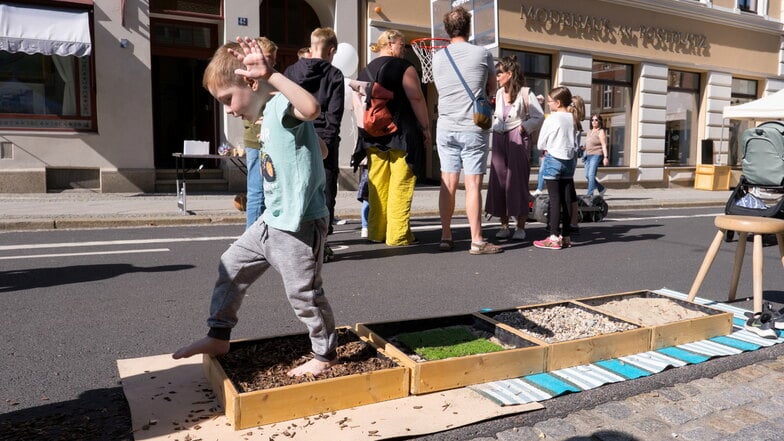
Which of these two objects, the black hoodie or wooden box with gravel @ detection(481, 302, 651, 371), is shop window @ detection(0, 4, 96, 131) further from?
wooden box with gravel @ detection(481, 302, 651, 371)

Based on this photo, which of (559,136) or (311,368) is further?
(559,136)

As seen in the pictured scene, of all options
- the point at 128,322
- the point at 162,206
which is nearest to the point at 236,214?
the point at 162,206

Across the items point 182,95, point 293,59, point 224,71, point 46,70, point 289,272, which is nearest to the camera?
point 224,71

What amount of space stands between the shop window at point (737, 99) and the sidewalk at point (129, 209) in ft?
35.2

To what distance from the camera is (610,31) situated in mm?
20141

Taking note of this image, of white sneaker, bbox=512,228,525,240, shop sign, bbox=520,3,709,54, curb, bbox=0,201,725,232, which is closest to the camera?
white sneaker, bbox=512,228,525,240

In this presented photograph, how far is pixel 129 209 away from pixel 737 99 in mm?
21770

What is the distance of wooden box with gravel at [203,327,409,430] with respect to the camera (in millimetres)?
2854

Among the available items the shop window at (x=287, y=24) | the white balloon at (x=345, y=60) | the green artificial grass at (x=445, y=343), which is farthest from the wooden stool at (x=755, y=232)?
the shop window at (x=287, y=24)

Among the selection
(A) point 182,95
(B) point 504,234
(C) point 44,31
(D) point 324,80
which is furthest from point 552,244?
(A) point 182,95

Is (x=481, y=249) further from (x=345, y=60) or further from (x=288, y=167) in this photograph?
(x=345, y=60)

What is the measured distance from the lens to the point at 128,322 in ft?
15.0

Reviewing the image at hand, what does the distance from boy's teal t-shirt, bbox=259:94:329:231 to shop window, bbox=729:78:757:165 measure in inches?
960

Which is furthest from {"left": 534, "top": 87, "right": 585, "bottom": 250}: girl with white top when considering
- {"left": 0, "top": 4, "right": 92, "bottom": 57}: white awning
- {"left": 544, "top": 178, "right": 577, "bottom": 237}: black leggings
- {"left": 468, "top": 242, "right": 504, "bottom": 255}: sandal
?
{"left": 0, "top": 4, "right": 92, "bottom": 57}: white awning
